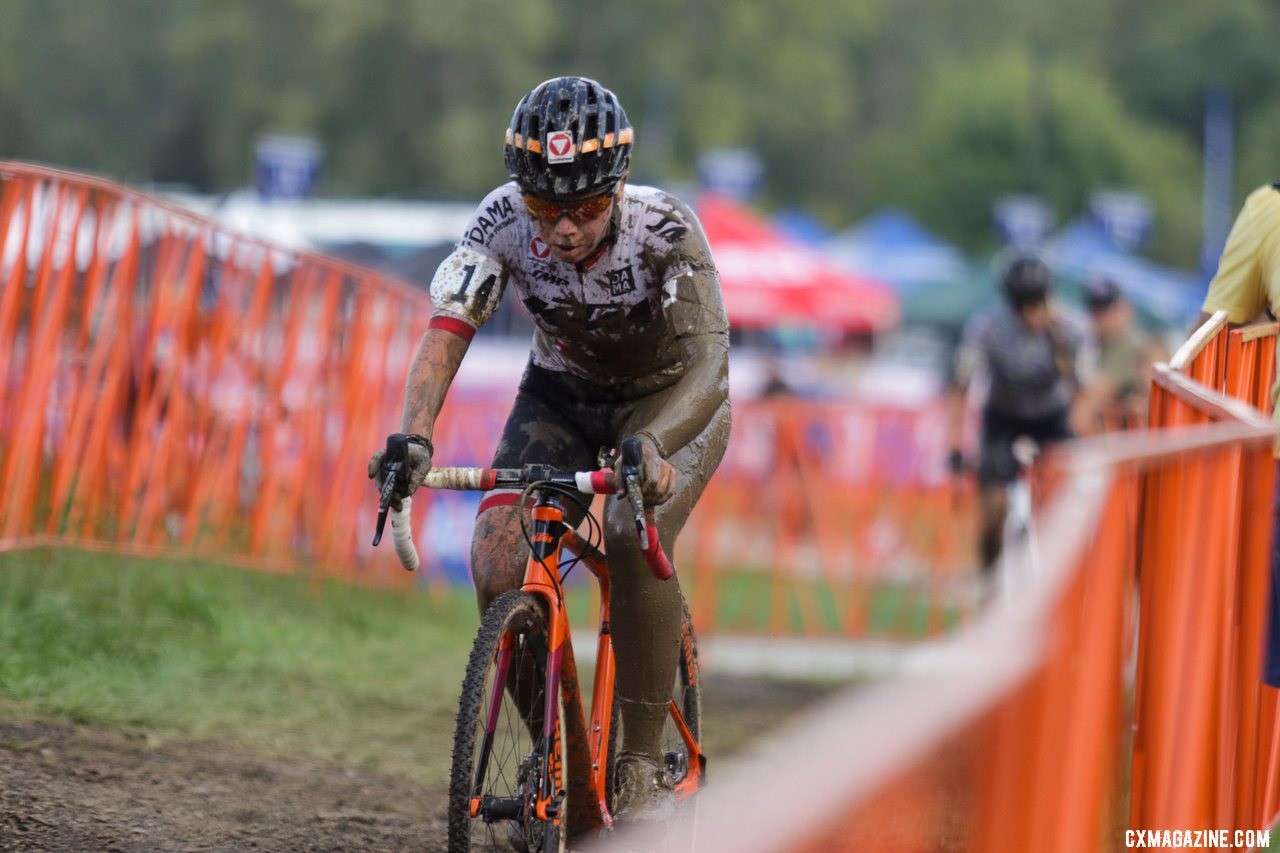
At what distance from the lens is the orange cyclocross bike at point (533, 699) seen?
4.45 m

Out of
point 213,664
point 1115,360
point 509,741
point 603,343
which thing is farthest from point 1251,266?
point 1115,360

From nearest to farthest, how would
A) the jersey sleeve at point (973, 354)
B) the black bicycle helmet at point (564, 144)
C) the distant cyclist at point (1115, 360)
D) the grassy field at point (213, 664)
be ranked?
the black bicycle helmet at point (564, 144)
the grassy field at point (213, 664)
the jersey sleeve at point (973, 354)
the distant cyclist at point (1115, 360)

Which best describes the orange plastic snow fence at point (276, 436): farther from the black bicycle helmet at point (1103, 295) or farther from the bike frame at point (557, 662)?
the bike frame at point (557, 662)

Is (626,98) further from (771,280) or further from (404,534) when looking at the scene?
(404,534)

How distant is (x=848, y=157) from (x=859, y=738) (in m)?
81.7

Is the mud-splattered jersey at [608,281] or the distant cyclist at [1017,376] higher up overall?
the distant cyclist at [1017,376]

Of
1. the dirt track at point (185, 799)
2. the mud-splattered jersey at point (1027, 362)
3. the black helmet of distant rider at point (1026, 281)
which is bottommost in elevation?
the dirt track at point (185, 799)

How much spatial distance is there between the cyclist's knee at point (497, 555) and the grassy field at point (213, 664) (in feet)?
7.07

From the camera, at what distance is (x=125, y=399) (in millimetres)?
8555

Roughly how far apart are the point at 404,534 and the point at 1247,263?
2882mm

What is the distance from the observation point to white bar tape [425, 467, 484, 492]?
14.9 ft

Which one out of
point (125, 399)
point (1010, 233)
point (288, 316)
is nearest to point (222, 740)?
point (125, 399)

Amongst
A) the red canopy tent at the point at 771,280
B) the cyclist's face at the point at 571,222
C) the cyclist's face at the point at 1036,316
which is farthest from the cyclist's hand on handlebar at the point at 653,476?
the red canopy tent at the point at 771,280

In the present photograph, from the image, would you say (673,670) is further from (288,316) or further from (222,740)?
(288,316)
